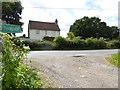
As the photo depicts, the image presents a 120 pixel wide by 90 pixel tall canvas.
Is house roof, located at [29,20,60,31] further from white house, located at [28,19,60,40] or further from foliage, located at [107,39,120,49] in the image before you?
foliage, located at [107,39,120,49]

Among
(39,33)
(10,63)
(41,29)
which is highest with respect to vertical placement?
(41,29)

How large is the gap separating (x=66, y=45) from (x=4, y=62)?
527 inches

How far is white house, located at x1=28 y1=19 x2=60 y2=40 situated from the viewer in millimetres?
23500

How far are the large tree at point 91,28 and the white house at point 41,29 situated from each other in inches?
405

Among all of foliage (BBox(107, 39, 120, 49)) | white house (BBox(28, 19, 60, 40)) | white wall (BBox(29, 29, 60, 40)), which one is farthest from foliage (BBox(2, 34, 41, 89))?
white wall (BBox(29, 29, 60, 40))

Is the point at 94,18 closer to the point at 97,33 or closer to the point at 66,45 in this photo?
the point at 97,33

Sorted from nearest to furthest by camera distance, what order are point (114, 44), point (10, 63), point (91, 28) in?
point (10, 63)
point (114, 44)
point (91, 28)

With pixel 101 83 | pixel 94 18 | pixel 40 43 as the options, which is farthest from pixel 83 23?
pixel 101 83

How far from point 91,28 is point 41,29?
59.5 feet

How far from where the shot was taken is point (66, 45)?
47.9ft

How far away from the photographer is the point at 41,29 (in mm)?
23953

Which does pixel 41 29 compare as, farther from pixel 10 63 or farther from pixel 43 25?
pixel 10 63

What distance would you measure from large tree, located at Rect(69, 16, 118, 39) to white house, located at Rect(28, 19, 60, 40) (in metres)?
10.3

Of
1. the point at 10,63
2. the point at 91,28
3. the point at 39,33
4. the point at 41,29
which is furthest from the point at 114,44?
the point at 10,63
